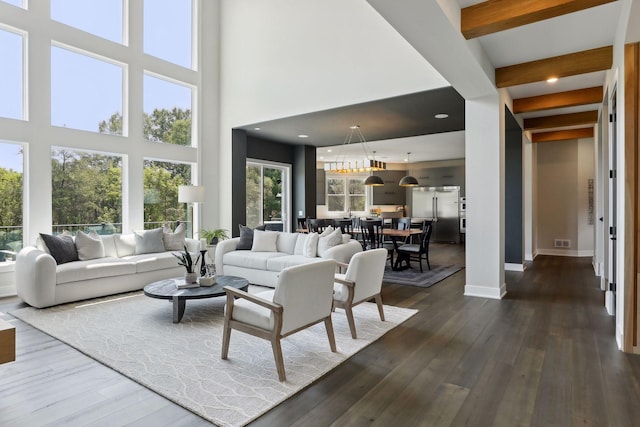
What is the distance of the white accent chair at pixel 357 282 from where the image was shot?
3.39 metres

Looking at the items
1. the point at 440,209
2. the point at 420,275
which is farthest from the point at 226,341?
the point at 440,209

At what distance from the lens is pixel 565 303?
4.61 m

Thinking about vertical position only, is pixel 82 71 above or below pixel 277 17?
below

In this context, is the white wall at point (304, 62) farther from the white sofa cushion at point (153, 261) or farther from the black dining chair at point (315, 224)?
the white sofa cushion at point (153, 261)

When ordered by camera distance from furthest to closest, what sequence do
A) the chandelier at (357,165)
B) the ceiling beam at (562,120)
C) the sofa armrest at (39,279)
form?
1. the chandelier at (357,165)
2. the ceiling beam at (562,120)
3. the sofa armrest at (39,279)

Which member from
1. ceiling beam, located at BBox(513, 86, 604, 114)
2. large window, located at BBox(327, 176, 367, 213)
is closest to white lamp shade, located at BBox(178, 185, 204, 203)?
ceiling beam, located at BBox(513, 86, 604, 114)

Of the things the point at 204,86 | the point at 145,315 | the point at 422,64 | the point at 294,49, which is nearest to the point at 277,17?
the point at 294,49

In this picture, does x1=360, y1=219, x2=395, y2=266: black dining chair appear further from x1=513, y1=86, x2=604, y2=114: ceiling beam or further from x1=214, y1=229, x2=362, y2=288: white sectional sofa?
x1=513, y1=86, x2=604, y2=114: ceiling beam

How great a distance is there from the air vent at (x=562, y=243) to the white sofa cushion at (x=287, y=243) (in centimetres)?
664

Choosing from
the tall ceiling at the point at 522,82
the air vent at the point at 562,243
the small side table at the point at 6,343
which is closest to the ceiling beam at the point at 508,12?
the tall ceiling at the point at 522,82

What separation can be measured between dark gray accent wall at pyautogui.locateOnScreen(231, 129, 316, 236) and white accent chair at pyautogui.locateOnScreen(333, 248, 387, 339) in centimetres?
466

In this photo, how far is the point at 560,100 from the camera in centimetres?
564

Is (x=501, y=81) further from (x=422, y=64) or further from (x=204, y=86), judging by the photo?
(x=204, y=86)

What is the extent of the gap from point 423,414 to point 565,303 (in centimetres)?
345
